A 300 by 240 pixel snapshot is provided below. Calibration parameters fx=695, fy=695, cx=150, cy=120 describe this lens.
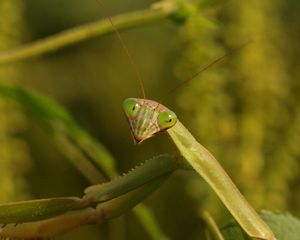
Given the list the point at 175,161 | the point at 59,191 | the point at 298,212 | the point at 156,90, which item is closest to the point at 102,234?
the point at 59,191

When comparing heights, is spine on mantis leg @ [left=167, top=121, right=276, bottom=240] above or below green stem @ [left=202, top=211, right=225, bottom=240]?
above

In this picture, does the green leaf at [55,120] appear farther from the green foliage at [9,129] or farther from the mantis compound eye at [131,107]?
the mantis compound eye at [131,107]

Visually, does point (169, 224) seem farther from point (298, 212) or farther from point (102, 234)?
point (298, 212)

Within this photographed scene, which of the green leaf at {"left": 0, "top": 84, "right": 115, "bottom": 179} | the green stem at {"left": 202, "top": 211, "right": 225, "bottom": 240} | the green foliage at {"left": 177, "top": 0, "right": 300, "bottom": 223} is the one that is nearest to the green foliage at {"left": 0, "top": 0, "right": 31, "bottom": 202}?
the green leaf at {"left": 0, "top": 84, "right": 115, "bottom": 179}

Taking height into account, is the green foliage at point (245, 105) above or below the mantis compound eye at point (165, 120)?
below

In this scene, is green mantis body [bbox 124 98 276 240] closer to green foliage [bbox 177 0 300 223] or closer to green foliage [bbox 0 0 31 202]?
green foliage [bbox 177 0 300 223]

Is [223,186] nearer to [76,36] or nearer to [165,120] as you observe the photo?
[165,120]

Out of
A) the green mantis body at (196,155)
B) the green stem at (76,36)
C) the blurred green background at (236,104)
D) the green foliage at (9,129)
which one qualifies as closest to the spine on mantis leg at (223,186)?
the green mantis body at (196,155)
